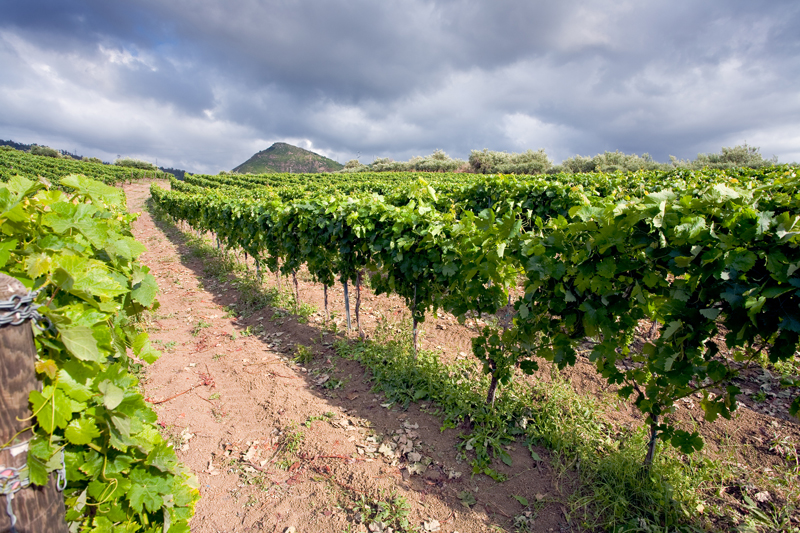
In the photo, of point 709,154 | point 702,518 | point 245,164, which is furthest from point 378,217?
point 245,164

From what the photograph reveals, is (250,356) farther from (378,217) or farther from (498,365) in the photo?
(498,365)

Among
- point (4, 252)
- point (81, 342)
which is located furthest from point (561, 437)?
point (4, 252)

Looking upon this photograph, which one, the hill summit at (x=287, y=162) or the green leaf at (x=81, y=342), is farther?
the hill summit at (x=287, y=162)

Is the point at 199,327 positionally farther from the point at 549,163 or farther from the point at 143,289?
the point at 549,163

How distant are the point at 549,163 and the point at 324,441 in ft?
167

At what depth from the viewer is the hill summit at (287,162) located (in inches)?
→ 6142

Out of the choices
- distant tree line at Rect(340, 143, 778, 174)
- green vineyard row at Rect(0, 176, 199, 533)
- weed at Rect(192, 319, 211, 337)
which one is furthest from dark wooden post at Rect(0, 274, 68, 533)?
distant tree line at Rect(340, 143, 778, 174)

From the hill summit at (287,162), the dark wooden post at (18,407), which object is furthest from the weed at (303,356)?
the hill summit at (287,162)

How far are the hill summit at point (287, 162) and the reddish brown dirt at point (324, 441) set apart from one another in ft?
509

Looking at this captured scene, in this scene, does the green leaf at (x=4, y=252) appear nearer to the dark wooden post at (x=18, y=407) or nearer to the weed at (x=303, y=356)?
the dark wooden post at (x=18, y=407)

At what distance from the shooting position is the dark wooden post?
125 centimetres

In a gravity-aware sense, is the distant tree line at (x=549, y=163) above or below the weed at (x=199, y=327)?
above

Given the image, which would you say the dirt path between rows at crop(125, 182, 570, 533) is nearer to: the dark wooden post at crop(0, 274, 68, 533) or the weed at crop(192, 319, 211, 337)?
the weed at crop(192, 319, 211, 337)

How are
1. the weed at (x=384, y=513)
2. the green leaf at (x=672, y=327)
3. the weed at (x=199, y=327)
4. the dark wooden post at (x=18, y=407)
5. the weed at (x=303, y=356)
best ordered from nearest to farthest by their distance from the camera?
1. the dark wooden post at (x=18, y=407)
2. the green leaf at (x=672, y=327)
3. the weed at (x=384, y=513)
4. the weed at (x=303, y=356)
5. the weed at (x=199, y=327)
